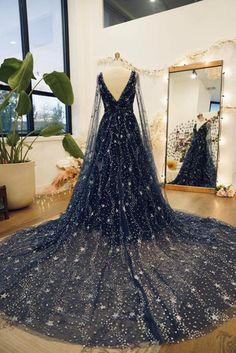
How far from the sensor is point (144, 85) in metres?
3.53

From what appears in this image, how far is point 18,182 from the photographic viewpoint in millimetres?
2504

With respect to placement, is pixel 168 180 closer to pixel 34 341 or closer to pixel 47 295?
pixel 47 295

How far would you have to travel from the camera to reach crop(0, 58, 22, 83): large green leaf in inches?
90.4

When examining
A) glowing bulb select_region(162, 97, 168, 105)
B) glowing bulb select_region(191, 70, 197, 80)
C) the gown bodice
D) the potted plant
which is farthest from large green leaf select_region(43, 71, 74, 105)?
glowing bulb select_region(191, 70, 197, 80)

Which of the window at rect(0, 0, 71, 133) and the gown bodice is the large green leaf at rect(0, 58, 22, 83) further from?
the gown bodice

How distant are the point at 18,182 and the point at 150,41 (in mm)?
2626

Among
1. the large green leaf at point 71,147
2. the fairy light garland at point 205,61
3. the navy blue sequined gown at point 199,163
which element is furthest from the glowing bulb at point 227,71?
the large green leaf at point 71,147

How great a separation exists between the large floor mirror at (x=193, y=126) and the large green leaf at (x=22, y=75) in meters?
1.92

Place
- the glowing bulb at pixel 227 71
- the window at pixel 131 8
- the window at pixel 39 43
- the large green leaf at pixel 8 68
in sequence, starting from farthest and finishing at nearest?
1. the window at pixel 131 8
2. the window at pixel 39 43
3. the glowing bulb at pixel 227 71
4. the large green leaf at pixel 8 68

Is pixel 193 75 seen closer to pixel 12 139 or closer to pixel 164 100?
pixel 164 100

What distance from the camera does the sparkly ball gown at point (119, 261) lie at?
101cm

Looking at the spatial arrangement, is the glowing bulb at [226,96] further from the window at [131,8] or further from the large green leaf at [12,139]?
the large green leaf at [12,139]

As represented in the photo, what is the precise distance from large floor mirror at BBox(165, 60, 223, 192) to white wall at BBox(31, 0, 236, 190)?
13cm

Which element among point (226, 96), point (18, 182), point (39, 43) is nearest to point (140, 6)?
point (39, 43)
